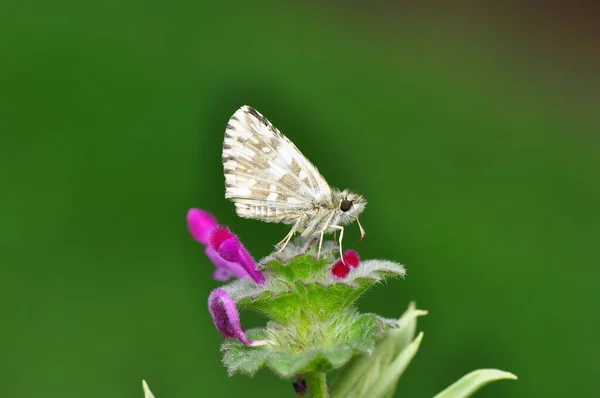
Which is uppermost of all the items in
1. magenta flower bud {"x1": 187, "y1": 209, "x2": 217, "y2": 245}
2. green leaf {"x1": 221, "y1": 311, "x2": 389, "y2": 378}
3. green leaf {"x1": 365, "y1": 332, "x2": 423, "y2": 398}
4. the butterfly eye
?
the butterfly eye

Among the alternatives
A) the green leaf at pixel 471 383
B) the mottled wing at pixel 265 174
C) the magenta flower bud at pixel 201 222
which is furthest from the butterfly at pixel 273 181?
the green leaf at pixel 471 383

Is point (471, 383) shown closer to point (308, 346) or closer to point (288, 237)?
point (308, 346)

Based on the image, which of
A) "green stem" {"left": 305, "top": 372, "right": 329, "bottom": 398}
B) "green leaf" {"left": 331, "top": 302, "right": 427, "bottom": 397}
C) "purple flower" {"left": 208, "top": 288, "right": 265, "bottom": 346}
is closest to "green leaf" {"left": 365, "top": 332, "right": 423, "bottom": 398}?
"green leaf" {"left": 331, "top": 302, "right": 427, "bottom": 397}

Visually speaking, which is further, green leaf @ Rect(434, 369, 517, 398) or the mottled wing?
the mottled wing

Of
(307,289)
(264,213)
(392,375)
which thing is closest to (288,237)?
(264,213)

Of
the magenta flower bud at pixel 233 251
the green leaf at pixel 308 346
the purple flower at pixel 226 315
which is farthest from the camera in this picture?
the magenta flower bud at pixel 233 251

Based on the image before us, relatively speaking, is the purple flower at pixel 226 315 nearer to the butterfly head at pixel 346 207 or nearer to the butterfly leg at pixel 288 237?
the butterfly leg at pixel 288 237

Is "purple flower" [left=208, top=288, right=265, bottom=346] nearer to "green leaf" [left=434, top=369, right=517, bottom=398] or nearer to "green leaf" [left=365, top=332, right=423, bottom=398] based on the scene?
"green leaf" [left=365, top=332, right=423, bottom=398]
